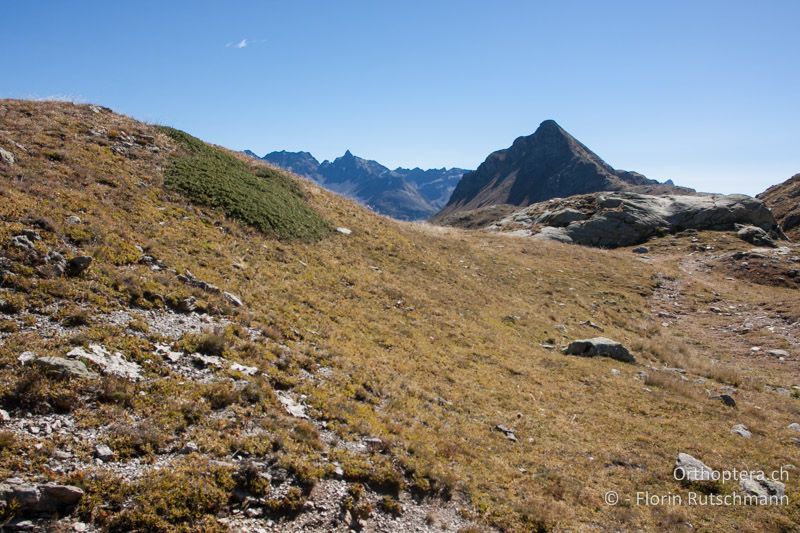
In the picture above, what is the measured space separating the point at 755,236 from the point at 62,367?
73.7m

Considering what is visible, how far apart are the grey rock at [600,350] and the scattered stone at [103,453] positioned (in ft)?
69.3

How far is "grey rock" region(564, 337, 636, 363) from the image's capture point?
23.5 m

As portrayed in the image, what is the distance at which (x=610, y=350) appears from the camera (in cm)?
2366

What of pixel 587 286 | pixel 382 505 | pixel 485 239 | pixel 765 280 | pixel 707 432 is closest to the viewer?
pixel 382 505

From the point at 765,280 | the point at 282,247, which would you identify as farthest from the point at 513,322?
the point at 765,280

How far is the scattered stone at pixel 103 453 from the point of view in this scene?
26.8ft

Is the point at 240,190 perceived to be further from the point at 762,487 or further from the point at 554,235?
the point at 554,235

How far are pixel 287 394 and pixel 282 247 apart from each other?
13467 millimetres

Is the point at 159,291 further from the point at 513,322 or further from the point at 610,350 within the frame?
the point at 610,350

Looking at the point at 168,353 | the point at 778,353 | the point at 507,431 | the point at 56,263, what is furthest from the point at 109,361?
the point at 778,353

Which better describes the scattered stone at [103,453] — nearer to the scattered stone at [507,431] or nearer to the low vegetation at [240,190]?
the scattered stone at [507,431]

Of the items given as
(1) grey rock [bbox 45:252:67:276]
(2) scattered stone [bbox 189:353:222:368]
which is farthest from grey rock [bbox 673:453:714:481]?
(1) grey rock [bbox 45:252:67:276]

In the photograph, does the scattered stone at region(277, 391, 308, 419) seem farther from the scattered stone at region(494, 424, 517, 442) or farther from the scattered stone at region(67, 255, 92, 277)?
the scattered stone at region(67, 255, 92, 277)

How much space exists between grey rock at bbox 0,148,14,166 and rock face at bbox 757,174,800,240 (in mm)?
96078
